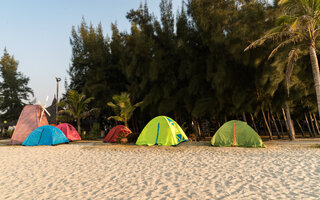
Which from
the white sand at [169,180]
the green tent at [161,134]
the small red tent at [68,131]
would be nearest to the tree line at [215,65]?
the green tent at [161,134]

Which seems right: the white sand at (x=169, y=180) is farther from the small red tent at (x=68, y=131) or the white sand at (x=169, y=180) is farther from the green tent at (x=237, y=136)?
the small red tent at (x=68, y=131)

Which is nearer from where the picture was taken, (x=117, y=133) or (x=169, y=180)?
(x=169, y=180)

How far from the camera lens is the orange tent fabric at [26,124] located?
1249cm

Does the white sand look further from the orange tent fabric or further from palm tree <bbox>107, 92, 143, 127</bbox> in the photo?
the orange tent fabric

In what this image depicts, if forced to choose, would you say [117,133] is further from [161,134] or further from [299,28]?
[299,28]

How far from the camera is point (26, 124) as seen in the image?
12766mm

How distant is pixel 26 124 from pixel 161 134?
29.7 ft

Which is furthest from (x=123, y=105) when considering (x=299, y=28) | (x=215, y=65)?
(x=299, y=28)

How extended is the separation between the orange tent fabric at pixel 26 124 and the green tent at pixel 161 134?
24.4 feet

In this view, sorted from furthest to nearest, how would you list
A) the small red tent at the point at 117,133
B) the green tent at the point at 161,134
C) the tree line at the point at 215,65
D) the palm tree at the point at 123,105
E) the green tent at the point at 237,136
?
the palm tree at the point at 123,105 < the small red tent at the point at 117,133 < the tree line at the point at 215,65 < the green tent at the point at 161,134 < the green tent at the point at 237,136

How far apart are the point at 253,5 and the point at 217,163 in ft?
27.6

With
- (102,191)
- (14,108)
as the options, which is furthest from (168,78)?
(14,108)

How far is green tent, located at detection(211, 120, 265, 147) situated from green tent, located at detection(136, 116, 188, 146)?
6.08ft

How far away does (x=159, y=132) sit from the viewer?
9.66 m
